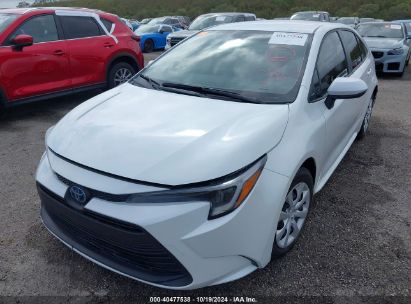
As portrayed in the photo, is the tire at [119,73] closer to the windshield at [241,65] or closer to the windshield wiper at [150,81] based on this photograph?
the windshield at [241,65]

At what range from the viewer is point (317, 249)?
2721 millimetres

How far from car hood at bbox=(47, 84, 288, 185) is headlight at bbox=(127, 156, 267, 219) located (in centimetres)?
5

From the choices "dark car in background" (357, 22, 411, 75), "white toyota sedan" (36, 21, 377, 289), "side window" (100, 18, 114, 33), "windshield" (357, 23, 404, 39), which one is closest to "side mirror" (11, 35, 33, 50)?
"side window" (100, 18, 114, 33)

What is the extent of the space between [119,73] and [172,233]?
551 centimetres

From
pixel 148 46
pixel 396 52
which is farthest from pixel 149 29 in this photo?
pixel 396 52

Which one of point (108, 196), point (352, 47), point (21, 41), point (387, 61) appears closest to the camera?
point (108, 196)

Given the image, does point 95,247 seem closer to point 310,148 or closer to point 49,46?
point 310,148

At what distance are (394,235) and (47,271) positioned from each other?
2.62 m

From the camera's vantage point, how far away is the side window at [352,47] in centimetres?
378

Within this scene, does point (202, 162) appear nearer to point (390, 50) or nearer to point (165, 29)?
point (390, 50)

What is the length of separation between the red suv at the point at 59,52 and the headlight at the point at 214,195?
4405 millimetres

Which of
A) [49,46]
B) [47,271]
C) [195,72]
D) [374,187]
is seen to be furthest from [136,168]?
[49,46]

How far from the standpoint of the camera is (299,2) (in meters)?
41.3

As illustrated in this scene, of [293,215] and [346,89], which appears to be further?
[346,89]
